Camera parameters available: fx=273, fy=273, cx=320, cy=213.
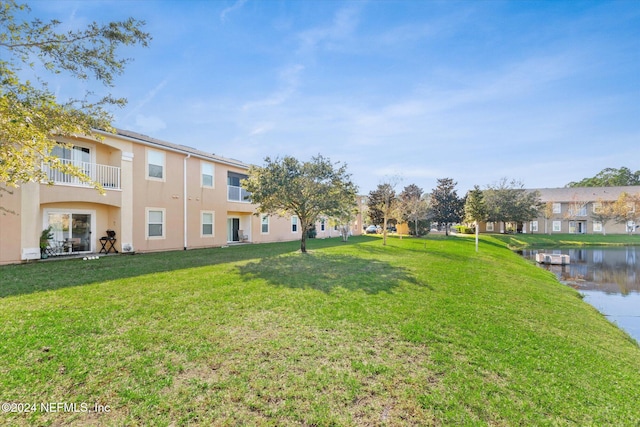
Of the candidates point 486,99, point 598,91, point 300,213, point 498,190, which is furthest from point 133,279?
point 498,190

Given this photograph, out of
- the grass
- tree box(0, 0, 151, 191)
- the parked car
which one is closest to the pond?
the grass

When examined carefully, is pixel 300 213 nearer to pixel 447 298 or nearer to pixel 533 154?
pixel 447 298

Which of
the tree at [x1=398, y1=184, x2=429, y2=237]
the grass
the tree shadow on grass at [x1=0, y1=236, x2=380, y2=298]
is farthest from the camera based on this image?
the tree at [x1=398, y1=184, x2=429, y2=237]

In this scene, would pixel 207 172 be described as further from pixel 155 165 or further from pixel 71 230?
pixel 71 230

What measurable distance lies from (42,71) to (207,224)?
12436 mm

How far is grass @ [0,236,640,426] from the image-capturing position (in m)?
3.02

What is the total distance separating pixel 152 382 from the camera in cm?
332

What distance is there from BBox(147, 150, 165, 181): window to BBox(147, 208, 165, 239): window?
1.87 meters

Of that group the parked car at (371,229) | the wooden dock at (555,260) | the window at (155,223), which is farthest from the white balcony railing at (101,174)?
the parked car at (371,229)

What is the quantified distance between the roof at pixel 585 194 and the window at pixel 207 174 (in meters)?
48.4

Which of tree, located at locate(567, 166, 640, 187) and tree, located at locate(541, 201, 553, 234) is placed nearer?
tree, located at locate(541, 201, 553, 234)

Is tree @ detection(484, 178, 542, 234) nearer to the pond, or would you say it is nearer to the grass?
the pond

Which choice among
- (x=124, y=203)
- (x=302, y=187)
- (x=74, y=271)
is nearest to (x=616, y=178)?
(x=302, y=187)

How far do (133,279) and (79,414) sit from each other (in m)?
6.10
